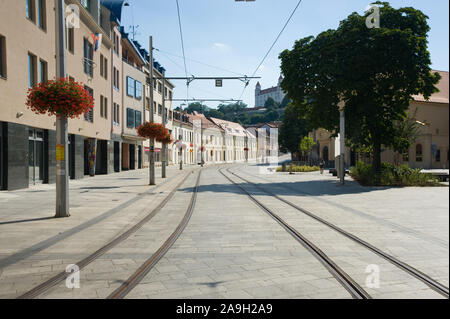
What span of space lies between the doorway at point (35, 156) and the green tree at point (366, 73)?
13394 millimetres

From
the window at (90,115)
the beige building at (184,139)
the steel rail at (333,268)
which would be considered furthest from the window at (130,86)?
the steel rail at (333,268)

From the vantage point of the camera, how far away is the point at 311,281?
4145mm

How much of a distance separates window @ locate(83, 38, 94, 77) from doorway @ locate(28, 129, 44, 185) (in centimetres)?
743

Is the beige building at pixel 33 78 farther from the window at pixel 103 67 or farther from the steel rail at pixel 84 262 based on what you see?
the steel rail at pixel 84 262

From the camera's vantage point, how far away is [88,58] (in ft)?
80.5

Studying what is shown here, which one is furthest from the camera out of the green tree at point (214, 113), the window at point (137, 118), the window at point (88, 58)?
the green tree at point (214, 113)

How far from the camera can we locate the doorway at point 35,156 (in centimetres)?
1703

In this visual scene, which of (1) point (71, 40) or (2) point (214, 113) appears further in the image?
(2) point (214, 113)

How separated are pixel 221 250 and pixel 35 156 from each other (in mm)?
14948

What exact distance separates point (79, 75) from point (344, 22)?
51.5 ft

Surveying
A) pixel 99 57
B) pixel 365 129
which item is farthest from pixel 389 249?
pixel 99 57

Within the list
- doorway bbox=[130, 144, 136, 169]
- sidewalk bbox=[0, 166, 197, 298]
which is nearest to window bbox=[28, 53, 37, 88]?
sidewalk bbox=[0, 166, 197, 298]

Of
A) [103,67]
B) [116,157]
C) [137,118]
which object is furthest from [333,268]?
[137,118]

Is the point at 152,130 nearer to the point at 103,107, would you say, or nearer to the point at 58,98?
the point at 103,107
